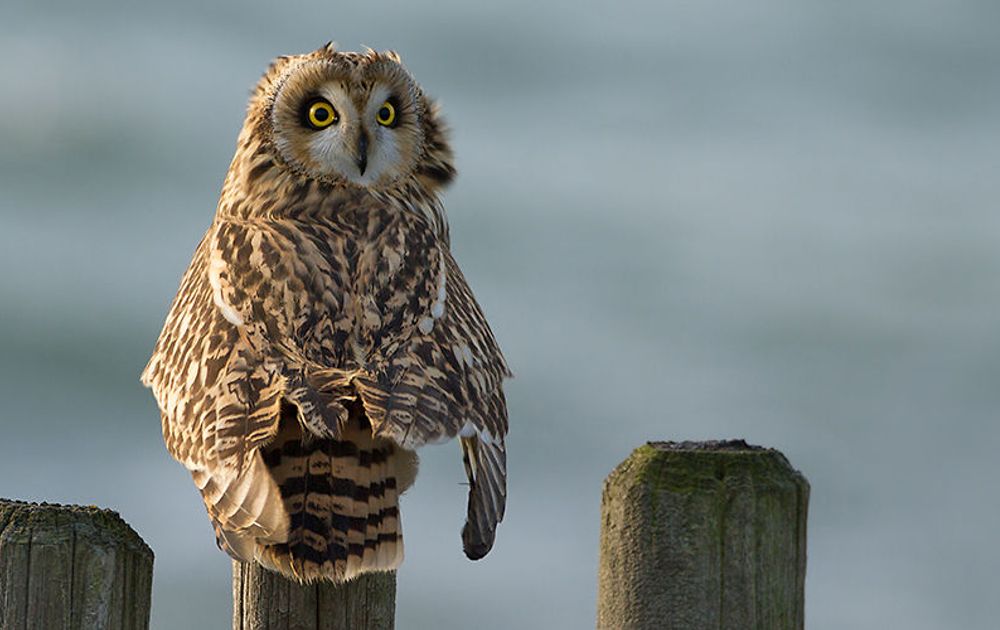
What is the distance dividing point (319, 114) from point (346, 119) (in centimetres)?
18

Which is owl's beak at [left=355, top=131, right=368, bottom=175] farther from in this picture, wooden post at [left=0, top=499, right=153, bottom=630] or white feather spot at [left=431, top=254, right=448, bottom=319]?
A: wooden post at [left=0, top=499, right=153, bottom=630]

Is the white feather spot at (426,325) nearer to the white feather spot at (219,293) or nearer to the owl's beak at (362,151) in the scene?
the white feather spot at (219,293)

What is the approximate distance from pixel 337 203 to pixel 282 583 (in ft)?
5.86

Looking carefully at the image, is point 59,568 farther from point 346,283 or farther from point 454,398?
point 346,283

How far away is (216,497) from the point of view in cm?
391

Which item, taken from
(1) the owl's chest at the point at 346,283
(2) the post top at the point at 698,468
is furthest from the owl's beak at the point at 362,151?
(2) the post top at the point at 698,468

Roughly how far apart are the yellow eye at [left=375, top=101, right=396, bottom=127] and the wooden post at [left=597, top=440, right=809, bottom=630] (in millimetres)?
2327

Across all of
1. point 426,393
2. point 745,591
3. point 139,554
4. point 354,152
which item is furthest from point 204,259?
point 745,591

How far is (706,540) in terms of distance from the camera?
3498 millimetres

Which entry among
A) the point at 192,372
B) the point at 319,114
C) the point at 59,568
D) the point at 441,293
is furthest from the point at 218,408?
the point at 319,114

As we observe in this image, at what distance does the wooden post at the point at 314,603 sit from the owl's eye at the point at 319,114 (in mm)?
2095

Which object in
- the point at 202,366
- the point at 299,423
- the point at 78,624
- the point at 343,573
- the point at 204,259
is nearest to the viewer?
the point at 78,624

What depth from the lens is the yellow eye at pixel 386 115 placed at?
17.8ft

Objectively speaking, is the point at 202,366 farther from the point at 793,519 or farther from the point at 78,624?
the point at 793,519
